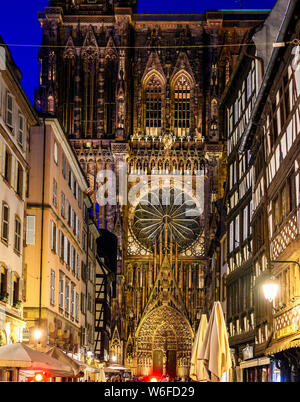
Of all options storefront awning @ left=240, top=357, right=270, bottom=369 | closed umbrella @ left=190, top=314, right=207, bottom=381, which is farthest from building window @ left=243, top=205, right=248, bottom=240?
closed umbrella @ left=190, top=314, right=207, bottom=381

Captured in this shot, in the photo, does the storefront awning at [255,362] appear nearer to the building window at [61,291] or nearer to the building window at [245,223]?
the building window at [245,223]

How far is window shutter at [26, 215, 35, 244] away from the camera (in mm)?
30547

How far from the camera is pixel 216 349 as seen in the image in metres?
18.8

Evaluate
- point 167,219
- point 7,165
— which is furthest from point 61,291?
point 167,219

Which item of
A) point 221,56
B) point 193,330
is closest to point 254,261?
point 193,330

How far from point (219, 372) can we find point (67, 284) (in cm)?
1987

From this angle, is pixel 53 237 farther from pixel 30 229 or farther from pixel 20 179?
pixel 20 179

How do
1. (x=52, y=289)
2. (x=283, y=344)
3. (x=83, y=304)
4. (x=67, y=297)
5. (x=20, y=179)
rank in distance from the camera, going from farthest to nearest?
1. (x=83, y=304)
2. (x=67, y=297)
3. (x=52, y=289)
4. (x=20, y=179)
5. (x=283, y=344)

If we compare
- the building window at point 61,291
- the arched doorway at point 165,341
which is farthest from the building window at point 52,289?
the arched doorway at point 165,341

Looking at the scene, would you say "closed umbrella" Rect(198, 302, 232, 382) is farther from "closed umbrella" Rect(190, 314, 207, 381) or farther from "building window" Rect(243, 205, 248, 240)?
"building window" Rect(243, 205, 248, 240)

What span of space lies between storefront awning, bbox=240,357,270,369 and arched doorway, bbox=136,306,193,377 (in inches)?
1531

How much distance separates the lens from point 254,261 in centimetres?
2941

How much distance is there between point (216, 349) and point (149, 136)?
190 ft
